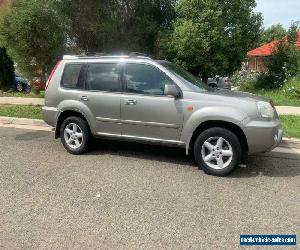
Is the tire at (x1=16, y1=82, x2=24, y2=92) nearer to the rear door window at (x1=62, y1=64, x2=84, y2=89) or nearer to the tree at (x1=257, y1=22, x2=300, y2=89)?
the tree at (x1=257, y1=22, x2=300, y2=89)

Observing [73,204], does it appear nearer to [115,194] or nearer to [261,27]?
[115,194]

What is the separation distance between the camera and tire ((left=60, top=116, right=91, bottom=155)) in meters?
→ 6.84

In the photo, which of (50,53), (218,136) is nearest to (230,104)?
(218,136)

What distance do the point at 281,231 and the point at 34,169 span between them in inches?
153

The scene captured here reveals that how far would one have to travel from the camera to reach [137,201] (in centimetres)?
480

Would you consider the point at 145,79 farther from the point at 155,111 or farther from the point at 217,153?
the point at 217,153

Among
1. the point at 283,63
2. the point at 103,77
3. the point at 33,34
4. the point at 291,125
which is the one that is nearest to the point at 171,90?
the point at 103,77

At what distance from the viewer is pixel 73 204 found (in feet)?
15.4

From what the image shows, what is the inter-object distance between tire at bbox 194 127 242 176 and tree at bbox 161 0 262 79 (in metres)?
11.0

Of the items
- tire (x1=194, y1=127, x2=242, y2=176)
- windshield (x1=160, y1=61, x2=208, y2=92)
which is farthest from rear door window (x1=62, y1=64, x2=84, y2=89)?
tire (x1=194, y1=127, x2=242, y2=176)

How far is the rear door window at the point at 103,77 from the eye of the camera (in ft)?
21.5

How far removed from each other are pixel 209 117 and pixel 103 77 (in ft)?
6.93

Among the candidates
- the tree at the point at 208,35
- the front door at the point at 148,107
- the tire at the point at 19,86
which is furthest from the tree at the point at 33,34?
the front door at the point at 148,107

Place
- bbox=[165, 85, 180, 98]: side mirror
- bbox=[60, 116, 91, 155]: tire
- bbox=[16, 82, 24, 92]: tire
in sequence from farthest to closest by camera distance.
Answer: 1. bbox=[16, 82, 24, 92]: tire
2. bbox=[60, 116, 91, 155]: tire
3. bbox=[165, 85, 180, 98]: side mirror
